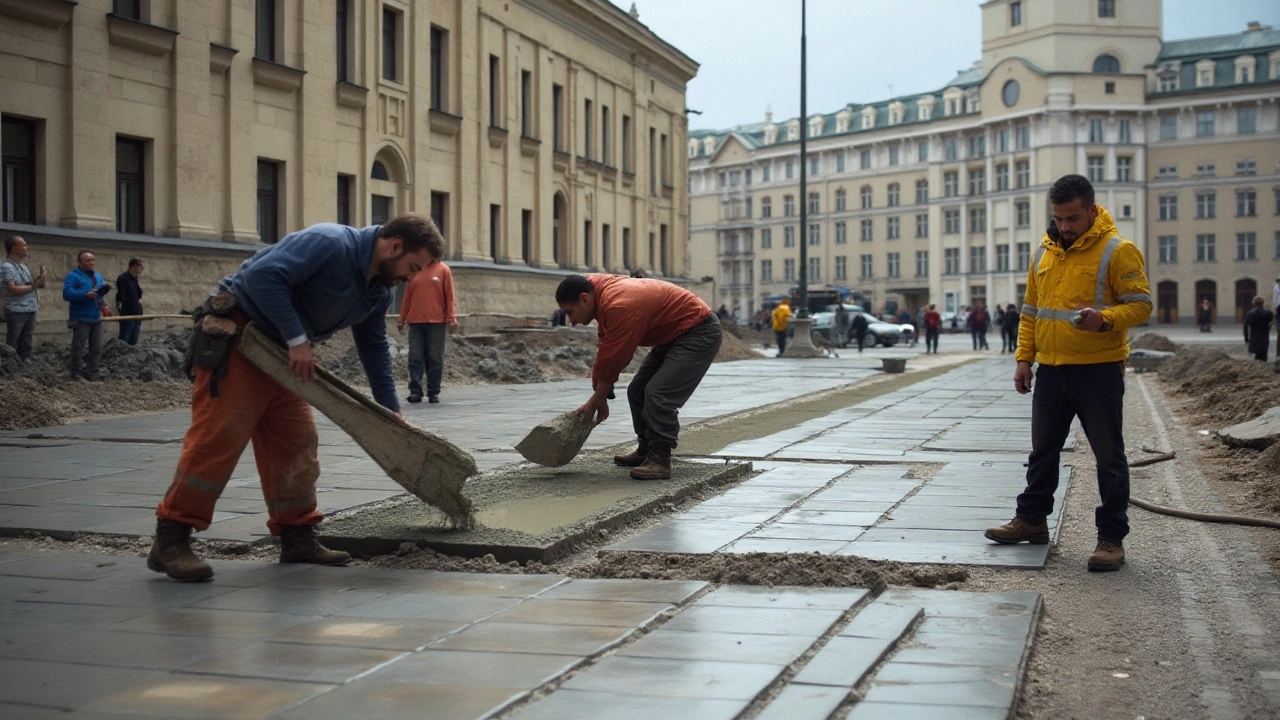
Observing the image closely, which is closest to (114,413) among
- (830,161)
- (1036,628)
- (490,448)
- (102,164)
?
(490,448)

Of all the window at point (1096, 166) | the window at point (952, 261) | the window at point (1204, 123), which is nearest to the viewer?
the window at point (1204, 123)

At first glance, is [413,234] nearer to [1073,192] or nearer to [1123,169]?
[1073,192]

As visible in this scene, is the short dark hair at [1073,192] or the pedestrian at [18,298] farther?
the pedestrian at [18,298]

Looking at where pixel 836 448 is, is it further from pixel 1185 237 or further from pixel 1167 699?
pixel 1185 237

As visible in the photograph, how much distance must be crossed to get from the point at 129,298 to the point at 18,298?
269 cm

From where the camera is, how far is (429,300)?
14.8 meters

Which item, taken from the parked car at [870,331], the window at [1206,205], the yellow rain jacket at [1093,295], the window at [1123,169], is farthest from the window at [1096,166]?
the yellow rain jacket at [1093,295]

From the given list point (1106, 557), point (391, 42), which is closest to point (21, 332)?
point (1106, 557)

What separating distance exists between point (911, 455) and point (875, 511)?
3.03m

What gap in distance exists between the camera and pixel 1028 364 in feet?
19.3

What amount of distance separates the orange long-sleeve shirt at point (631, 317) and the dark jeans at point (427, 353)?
7281mm

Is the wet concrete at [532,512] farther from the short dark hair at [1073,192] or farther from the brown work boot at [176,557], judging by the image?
the short dark hair at [1073,192]

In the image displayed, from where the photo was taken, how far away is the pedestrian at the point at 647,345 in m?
7.31

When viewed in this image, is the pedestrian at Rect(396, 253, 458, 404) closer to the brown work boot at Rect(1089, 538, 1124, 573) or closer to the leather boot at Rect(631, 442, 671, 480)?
the leather boot at Rect(631, 442, 671, 480)
